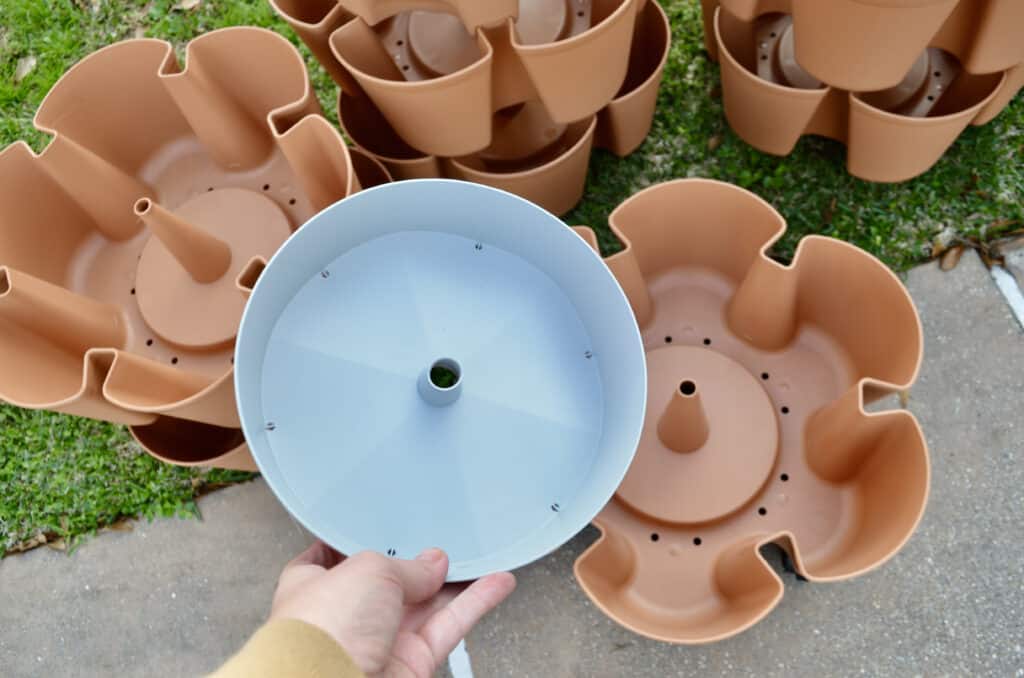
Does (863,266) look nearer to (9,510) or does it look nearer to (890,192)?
(890,192)

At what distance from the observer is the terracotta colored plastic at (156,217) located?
1230 mm

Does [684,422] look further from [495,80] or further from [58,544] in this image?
[58,544]

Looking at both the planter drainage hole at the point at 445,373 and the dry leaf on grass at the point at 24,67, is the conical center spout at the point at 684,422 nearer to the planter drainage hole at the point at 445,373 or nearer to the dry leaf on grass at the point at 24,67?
the planter drainage hole at the point at 445,373

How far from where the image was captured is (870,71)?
47.8 inches

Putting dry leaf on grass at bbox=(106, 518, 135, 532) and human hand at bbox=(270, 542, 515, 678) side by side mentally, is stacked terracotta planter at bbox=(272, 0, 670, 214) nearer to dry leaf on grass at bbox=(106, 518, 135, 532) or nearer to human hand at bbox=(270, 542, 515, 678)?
human hand at bbox=(270, 542, 515, 678)

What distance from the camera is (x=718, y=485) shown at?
4.31 ft

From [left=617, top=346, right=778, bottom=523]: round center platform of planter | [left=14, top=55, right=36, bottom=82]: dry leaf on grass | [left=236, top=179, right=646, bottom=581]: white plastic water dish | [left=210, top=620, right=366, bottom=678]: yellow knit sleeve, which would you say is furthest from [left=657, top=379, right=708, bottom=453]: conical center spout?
[left=14, top=55, right=36, bottom=82]: dry leaf on grass

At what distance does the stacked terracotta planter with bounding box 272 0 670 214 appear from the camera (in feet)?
3.75

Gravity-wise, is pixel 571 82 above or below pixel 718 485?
above

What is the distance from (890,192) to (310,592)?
1.20m

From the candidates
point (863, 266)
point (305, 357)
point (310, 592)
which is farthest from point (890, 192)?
point (310, 592)

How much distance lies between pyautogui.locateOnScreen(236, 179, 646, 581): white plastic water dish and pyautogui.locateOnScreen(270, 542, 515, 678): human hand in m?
0.04

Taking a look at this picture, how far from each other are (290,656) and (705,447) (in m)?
0.75

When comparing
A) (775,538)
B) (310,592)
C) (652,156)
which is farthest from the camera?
(652,156)
